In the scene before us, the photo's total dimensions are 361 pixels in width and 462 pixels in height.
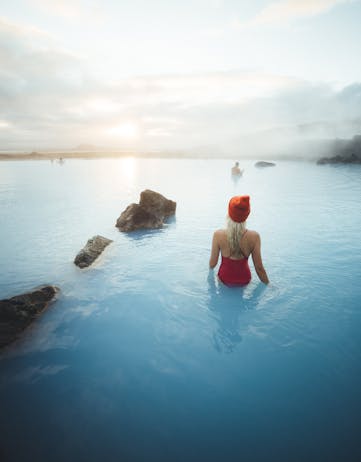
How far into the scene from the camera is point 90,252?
718cm

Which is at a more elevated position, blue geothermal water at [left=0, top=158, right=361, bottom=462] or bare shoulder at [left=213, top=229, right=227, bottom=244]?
bare shoulder at [left=213, top=229, right=227, bottom=244]

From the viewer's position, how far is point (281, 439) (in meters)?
2.71

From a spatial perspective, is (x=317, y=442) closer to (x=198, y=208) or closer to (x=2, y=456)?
(x=2, y=456)

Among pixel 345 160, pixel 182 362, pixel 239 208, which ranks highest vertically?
pixel 345 160

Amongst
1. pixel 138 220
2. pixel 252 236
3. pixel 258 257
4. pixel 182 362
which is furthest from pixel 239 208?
pixel 138 220

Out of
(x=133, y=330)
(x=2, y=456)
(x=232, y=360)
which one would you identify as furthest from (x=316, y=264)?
(x=2, y=456)

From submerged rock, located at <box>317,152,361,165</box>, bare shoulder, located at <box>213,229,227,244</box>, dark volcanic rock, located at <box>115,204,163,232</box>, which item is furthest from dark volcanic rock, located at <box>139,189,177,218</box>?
submerged rock, located at <box>317,152,361,165</box>

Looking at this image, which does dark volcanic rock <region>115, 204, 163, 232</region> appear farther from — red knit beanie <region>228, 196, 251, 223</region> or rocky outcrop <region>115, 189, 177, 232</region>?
red knit beanie <region>228, 196, 251, 223</region>

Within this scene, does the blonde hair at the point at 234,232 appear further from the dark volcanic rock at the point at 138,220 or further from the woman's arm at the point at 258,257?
the dark volcanic rock at the point at 138,220

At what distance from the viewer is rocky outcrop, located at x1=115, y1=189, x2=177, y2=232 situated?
10383 millimetres

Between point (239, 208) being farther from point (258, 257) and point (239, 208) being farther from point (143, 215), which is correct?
point (143, 215)

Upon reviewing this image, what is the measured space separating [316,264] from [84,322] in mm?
6439

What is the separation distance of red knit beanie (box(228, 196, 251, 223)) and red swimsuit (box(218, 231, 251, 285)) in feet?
3.50

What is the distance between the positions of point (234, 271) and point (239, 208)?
1.61 m
